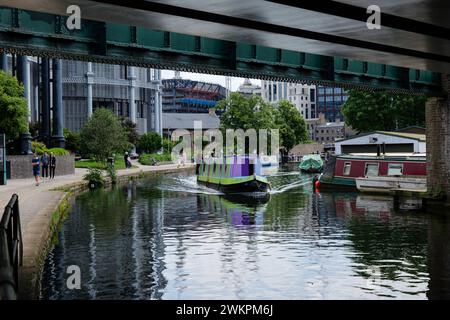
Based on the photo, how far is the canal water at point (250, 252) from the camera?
41.9 ft

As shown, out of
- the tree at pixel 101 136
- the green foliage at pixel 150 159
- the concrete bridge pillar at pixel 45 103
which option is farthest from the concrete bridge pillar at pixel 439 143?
the green foliage at pixel 150 159

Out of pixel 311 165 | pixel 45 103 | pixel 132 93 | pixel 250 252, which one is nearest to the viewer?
pixel 250 252

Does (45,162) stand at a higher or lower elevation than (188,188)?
higher

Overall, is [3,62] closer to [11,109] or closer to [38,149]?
[38,149]

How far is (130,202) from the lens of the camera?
31.4 metres

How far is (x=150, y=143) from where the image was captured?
92688mm

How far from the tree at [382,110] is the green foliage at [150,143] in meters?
32.5

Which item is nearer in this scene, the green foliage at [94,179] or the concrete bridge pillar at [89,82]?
the green foliage at [94,179]

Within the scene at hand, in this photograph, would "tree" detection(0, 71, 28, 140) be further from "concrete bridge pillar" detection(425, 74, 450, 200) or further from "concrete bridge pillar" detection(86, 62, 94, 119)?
"concrete bridge pillar" detection(86, 62, 94, 119)

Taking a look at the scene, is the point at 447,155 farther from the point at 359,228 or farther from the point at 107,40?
the point at 107,40

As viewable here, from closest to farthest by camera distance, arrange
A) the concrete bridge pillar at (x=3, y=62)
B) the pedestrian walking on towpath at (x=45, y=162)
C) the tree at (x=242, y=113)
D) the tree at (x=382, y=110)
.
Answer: the pedestrian walking on towpath at (x=45, y=162), the concrete bridge pillar at (x=3, y=62), the tree at (x=382, y=110), the tree at (x=242, y=113)

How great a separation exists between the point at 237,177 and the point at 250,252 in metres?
21.5

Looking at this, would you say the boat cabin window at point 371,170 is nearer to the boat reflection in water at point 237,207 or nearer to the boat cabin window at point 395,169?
the boat cabin window at point 395,169

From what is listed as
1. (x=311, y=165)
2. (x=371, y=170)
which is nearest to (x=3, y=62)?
(x=371, y=170)
